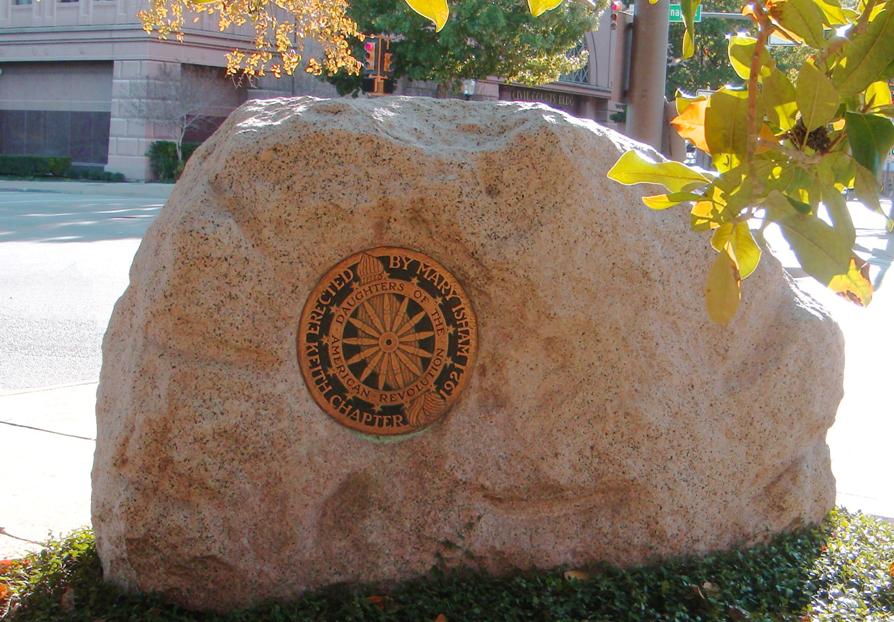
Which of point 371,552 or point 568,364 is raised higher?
point 568,364

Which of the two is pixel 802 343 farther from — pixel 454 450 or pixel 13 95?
pixel 13 95

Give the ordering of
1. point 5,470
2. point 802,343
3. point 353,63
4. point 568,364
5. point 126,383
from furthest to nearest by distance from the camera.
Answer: point 353,63 → point 5,470 → point 802,343 → point 568,364 → point 126,383

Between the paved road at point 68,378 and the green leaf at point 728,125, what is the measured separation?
378 centimetres

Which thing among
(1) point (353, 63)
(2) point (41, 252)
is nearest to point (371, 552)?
(1) point (353, 63)

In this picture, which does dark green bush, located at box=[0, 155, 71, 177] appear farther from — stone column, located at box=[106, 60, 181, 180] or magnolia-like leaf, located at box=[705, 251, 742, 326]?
magnolia-like leaf, located at box=[705, 251, 742, 326]

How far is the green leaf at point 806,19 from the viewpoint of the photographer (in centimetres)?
211

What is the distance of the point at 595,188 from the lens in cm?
417

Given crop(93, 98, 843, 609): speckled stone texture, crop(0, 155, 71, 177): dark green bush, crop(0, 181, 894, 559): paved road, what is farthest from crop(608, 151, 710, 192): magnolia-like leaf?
crop(0, 155, 71, 177): dark green bush

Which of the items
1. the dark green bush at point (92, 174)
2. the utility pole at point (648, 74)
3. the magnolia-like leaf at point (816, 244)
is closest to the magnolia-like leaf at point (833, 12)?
the magnolia-like leaf at point (816, 244)

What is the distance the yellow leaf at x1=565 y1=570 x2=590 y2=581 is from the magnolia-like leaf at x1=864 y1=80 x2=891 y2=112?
247cm

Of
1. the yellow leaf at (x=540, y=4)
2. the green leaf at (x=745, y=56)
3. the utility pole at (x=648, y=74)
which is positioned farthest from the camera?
the utility pole at (x=648, y=74)

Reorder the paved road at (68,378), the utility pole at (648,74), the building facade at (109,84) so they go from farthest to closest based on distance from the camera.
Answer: the building facade at (109,84) → the utility pole at (648,74) → the paved road at (68,378)

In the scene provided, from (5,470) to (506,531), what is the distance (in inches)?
126

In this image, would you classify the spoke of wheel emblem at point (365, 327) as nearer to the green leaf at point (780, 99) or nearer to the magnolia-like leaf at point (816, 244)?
the green leaf at point (780, 99)
